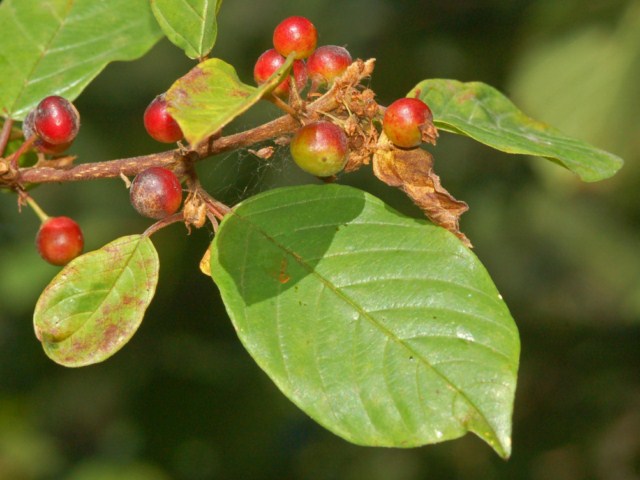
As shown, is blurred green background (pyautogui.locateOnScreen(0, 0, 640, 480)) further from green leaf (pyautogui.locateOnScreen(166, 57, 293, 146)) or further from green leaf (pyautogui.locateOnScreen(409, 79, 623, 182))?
green leaf (pyautogui.locateOnScreen(166, 57, 293, 146))

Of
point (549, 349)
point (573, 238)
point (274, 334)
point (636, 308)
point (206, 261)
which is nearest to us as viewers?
point (274, 334)

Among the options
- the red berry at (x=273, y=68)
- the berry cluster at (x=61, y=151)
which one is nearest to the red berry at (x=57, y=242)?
the berry cluster at (x=61, y=151)

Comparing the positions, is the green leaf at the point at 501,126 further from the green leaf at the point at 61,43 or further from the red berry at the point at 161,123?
the green leaf at the point at 61,43

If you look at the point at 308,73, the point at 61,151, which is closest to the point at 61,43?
the point at 61,151

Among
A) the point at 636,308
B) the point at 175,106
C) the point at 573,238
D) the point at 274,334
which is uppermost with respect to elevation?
the point at 175,106

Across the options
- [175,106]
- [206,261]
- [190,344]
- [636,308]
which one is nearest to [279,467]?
[190,344]

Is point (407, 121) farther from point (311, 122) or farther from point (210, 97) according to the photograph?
point (210, 97)

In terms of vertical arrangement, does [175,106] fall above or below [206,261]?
above

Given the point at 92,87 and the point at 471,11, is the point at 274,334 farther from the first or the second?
the point at 92,87

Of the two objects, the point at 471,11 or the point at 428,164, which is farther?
the point at 471,11
